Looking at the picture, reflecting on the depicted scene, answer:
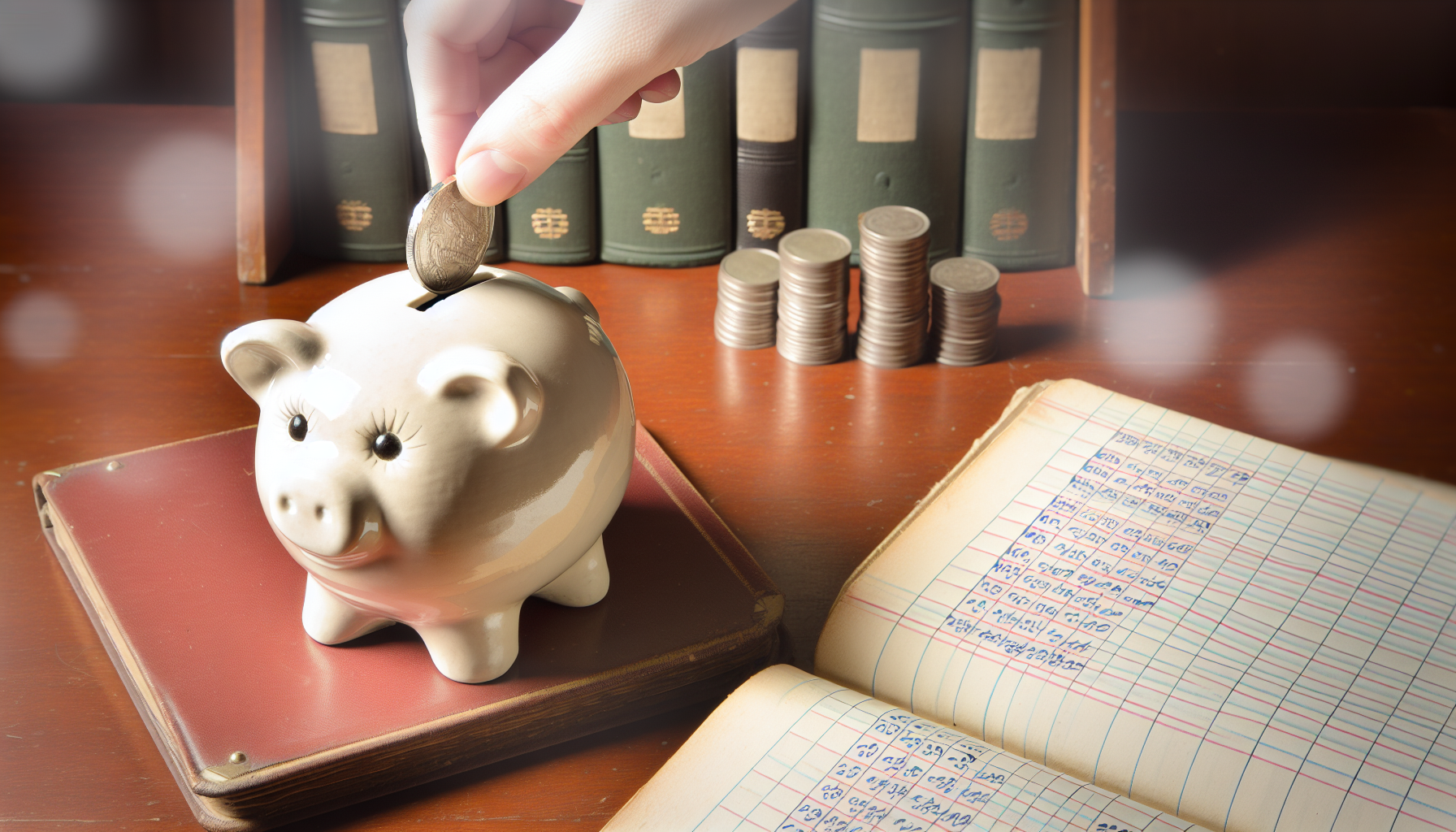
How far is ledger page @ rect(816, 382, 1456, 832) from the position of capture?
765 mm

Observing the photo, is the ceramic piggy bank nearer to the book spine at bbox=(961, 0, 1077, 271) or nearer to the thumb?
the thumb

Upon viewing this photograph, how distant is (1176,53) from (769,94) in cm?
96

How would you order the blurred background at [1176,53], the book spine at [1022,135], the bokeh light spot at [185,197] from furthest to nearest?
the blurred background at [1176,53], the bokeh light spot at [185,197], the book spine at [1022,135]

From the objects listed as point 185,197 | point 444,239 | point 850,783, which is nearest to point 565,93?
point 444,239

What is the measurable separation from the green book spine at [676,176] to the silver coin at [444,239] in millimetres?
513

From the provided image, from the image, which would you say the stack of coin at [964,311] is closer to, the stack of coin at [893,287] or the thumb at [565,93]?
the stack of coin at [893,287]

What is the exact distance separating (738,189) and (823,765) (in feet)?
2.57

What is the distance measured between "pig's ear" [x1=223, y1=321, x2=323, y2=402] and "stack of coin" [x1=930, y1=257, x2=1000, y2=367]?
0.69 meters

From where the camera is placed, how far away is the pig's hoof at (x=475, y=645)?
821mm

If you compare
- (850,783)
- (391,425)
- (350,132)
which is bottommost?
(850,783)

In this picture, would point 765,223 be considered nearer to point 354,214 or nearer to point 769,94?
point 769,94

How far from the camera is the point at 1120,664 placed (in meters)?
0.83

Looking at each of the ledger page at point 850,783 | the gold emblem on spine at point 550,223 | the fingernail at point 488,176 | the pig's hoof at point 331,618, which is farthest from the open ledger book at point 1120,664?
the gold emblem on spine at point 550,223

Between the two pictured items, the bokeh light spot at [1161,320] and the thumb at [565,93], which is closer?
the thumb at [565,93]
